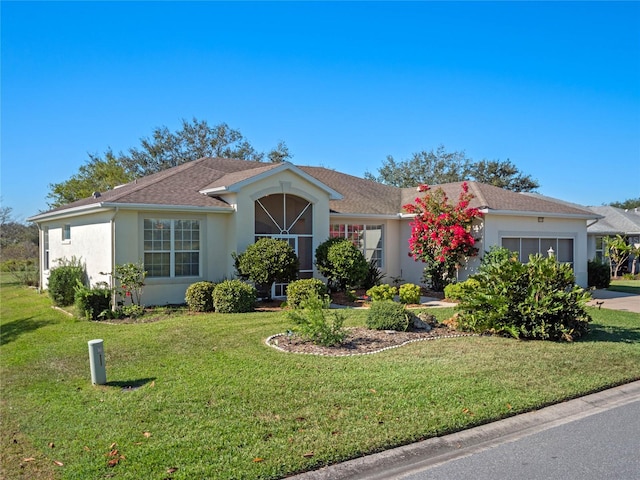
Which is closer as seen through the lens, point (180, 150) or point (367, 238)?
point (367, 238)

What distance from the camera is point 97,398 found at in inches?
283

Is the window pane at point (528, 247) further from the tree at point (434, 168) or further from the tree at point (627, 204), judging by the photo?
the tree at point (627, 204)

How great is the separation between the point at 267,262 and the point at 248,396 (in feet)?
27.3

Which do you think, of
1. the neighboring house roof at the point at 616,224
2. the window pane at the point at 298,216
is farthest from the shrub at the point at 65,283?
the neighboring house roof at the point at 616,224

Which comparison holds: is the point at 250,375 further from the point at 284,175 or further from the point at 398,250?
the point at 398,250

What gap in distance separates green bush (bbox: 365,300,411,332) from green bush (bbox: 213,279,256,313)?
4.04m

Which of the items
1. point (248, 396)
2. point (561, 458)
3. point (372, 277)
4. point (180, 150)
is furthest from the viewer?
point (180, 150)

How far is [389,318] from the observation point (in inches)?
442

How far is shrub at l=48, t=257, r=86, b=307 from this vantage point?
54.4 feet

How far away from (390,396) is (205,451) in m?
2.62

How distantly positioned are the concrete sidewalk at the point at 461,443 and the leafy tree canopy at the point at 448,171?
42.5m

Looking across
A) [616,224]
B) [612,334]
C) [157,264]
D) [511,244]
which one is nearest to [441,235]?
[511,244]

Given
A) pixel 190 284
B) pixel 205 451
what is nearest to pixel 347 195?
pixel 190 284

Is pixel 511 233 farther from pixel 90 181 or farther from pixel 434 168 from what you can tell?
pixel 434 168
